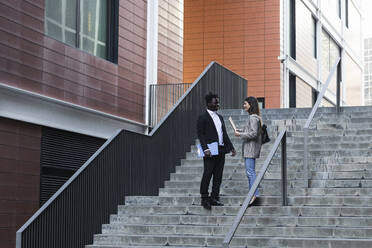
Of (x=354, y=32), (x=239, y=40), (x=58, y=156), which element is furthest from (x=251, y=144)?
(x=354, y=32)

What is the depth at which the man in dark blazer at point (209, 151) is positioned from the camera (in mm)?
9680

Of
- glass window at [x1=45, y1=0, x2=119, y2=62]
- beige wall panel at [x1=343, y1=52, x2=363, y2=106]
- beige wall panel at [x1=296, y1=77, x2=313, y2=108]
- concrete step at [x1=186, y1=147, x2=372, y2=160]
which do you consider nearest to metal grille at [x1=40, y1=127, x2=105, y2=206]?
glass window at [x1=45, y1=0, x2=119, y2=62]

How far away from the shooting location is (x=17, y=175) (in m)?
11.2

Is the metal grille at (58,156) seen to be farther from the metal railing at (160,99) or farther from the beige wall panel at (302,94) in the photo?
the beige wall panel at (302,94)

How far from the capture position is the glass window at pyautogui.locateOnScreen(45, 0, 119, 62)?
12.6m

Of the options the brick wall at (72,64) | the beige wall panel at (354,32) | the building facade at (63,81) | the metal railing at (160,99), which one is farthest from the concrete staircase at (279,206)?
the beige wall panel at (354,32)

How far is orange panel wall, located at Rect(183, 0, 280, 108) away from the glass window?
8714 mm

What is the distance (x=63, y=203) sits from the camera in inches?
361

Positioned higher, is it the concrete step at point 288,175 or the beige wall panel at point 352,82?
the beige wall panel at point 352,82

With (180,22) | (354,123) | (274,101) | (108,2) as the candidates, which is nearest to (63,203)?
(354,123)

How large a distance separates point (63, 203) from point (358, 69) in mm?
30485

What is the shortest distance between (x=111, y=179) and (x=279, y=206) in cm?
256

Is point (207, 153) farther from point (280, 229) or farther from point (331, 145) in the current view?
point (331, 145)

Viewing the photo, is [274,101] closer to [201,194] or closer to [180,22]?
[180,22]
